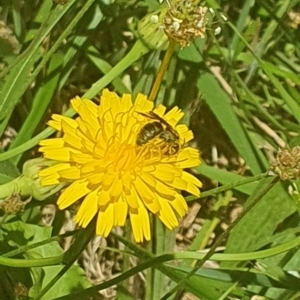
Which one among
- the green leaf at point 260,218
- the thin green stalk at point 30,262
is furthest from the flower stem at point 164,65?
the green leaf at point 260,218

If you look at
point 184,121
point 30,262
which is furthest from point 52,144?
point 184,121

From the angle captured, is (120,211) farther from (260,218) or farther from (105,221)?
(260,218)

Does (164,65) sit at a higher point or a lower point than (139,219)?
higher

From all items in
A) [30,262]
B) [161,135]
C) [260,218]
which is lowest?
[30,262]

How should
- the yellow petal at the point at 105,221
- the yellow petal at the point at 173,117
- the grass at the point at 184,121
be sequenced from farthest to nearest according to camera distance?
the grass at the point at 184,121 < the yellow petal at the point at 173,117 < the yellow petal at the point at 105,221

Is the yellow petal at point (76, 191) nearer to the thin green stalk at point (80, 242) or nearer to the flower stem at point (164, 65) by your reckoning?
the thin green stalk at point (80, 242)

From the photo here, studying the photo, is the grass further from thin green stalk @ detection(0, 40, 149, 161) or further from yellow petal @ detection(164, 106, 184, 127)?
yellow petal @ detection(164, 106, 184, 127)

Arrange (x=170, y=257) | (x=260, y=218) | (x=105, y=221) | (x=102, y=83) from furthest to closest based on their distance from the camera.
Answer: (x=260, y=218) → (x=102, y=83) → (x=170, y=257) → (x=105, y=221)

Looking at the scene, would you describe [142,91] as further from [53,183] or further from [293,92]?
[53,183]
